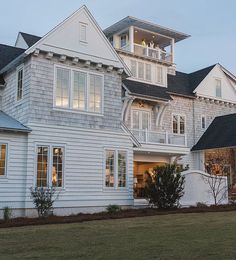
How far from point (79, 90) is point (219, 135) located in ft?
44.9

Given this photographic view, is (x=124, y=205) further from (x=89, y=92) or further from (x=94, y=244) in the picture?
(x=94, y=244)

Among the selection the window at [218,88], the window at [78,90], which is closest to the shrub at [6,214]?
the window at [78,90]

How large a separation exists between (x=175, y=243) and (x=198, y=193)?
14.4m

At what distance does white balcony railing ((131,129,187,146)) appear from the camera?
25.6m

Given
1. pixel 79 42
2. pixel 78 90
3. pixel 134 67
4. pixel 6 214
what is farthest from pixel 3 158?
pixel 134 67

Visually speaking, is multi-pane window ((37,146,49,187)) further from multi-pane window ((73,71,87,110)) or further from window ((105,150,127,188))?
window ((105,150,127,188))

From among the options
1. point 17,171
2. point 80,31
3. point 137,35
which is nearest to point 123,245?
point 17,171

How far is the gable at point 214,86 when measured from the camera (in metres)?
32.3

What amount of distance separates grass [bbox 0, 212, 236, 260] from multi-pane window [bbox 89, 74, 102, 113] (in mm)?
8589

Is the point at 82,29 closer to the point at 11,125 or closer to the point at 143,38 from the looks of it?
the point at 11,125

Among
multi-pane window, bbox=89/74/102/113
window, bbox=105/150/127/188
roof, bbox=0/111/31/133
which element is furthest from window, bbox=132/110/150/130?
roof, bbox=0/111/31/133

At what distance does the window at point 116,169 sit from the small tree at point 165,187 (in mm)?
1412

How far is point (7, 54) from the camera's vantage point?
2377 centimetres

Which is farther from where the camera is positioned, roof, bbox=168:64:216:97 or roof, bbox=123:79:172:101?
roof, bbox=168:64:216:97
